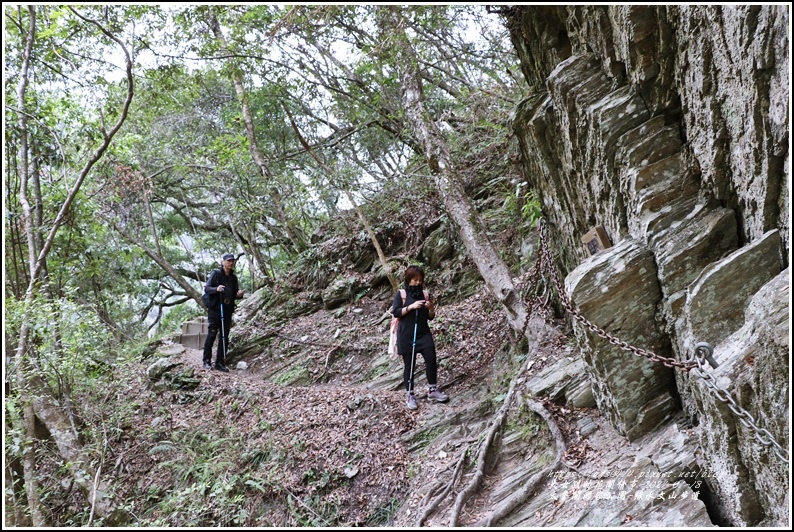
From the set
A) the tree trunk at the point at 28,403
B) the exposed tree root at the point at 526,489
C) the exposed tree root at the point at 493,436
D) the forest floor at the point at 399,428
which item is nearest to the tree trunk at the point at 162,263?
the forest floor at the point at 399,428

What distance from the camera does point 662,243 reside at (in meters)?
4.22

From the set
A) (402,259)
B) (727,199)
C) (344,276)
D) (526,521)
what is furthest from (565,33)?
(344,276)

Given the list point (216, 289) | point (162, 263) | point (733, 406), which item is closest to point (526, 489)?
point (733, 406)

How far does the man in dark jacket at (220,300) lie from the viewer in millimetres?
9453

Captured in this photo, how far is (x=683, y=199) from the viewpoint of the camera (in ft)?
13.9

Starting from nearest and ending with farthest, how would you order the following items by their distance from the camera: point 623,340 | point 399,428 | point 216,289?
point 623,340, point 399,428, point 216,289

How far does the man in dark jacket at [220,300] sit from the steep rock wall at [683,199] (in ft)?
20.5

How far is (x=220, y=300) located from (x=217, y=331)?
0.64m

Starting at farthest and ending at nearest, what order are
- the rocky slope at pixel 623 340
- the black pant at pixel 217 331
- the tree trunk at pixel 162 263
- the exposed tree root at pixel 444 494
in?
the tree trunk at pixel 162 263, the black pant at pixel 217 331, the exposed tree root at pixel 444 494, the rocky slope at pixel 623 340

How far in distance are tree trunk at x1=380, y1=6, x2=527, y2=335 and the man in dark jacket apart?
4237mm

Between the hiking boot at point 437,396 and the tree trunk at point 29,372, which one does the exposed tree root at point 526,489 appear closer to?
the hiking boot at point 437,396

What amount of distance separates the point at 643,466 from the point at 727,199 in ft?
7.35

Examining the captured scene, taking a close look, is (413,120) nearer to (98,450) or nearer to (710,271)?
(710,271)

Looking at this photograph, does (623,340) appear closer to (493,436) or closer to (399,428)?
(493,436)
